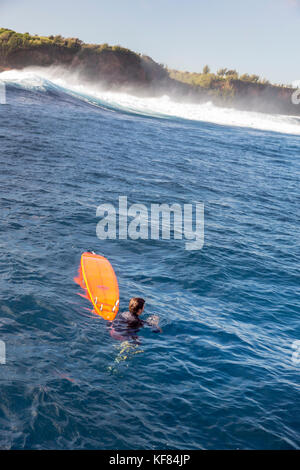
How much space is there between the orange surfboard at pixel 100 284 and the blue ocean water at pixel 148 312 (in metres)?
0.29

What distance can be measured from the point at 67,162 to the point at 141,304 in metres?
14.5

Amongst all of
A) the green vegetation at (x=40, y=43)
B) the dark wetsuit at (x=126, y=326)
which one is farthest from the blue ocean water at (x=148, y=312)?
the green vegetation at (x=40, y=43)

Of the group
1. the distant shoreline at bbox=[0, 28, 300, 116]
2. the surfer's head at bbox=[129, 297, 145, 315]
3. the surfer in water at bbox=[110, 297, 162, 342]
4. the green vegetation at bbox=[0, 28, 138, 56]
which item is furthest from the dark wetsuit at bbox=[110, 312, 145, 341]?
the green vegetation at bbox=[0, 28, 138, 56]

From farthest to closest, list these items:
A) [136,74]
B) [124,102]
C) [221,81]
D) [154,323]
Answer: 1. [221,81]
2. [136,74]
3. [124,102]
4. [154,323]

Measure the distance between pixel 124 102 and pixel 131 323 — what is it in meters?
46.9

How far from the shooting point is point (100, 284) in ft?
32.1

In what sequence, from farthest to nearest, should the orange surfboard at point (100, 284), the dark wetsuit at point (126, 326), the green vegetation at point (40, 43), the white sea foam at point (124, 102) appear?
1. the green vegetation at point (40, 43)
2. the white sea foam at point (124, 102)
3. the orange surfboard at point (100, 284)
4. the dark wetsuit at point (126, 326)

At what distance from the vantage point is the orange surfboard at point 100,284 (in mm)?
9062

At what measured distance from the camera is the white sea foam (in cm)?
4569

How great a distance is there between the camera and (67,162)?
21469 millimetres

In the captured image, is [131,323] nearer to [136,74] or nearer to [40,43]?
[40,43]

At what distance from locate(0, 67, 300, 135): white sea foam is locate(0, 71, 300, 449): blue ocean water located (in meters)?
25.8

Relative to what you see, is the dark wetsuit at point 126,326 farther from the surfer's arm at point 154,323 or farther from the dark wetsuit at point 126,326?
the surfer's arm at point 154,323

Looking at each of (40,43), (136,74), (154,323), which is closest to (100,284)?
(154,323)
